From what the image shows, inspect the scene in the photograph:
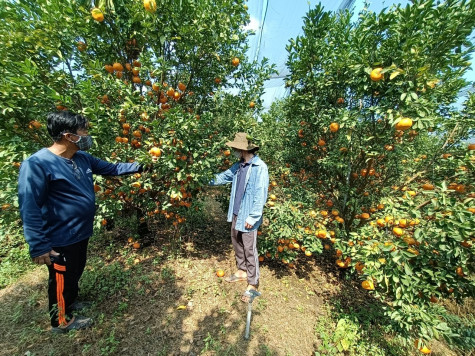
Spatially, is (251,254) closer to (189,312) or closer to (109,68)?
(189,312)

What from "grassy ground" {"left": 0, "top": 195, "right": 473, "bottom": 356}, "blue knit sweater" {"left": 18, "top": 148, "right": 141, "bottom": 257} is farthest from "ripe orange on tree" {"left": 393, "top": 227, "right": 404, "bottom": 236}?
"blue knit sweater" {"left": 18, "top": 148, "right": 141, "bottom": 257}

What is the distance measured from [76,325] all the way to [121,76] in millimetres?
2588

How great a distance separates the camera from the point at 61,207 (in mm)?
1705

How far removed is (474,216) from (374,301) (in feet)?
6.58

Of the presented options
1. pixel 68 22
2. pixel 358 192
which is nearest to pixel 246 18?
pixel 68 22

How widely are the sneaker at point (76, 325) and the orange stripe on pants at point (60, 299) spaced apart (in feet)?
0.23

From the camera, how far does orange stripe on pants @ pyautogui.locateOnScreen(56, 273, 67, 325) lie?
70.5 inches

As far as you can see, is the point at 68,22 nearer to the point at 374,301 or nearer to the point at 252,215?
Answer: the point at 252,215

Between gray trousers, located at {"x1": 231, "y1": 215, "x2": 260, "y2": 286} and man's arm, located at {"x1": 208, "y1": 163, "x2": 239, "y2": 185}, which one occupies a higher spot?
man's arm, located at {"x1": 208, "y1": 163, "x2": 239, "y2": 185}

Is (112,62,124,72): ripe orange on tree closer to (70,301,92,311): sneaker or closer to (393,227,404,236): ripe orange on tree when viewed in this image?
(70,301,92,311): sneaker

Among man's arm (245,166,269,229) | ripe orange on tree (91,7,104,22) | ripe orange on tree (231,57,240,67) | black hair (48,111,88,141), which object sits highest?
ripe orange on tree (231,57,240,67)

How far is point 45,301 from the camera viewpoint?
231 cm

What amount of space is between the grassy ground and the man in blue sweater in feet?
1.03

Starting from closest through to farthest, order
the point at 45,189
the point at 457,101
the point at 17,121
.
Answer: the point at 45,189, the point at 17,121, the point at 457,101
